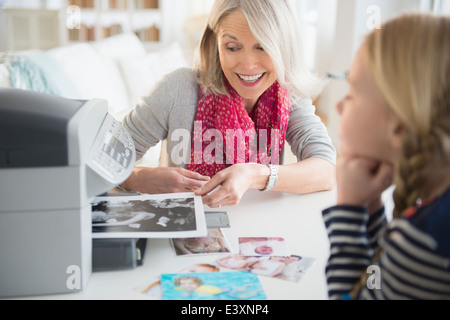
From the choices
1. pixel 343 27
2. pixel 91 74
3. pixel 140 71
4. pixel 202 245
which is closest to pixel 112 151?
pixel 202 245

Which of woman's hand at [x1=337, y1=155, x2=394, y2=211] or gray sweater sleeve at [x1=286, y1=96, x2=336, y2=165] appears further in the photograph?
gray sweater sleeve at [x1=286, y1=96, x2=336, y2=165]

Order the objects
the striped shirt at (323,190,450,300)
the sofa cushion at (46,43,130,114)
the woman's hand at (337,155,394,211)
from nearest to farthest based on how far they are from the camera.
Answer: the striped shirt at (323,190,450,300) → the woman's hand at (337,155,394,211) → the sofa cushion at (46,43,130,114)

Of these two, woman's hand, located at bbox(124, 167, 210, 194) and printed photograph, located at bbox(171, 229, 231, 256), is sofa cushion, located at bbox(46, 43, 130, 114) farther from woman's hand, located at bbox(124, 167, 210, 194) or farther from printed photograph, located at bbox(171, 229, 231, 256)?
printed photograph, located at bbox(171, 229, 231, 256)

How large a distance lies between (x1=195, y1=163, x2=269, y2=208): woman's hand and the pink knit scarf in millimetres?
370

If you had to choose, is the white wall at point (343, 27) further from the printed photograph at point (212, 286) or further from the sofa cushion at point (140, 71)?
the printed photograph at point (212, 286)

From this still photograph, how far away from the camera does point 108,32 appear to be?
590cm

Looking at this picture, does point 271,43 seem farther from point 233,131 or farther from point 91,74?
point 91,74

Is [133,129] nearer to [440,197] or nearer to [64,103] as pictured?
[64,103]

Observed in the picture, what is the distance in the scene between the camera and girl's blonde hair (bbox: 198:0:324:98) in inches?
54.3

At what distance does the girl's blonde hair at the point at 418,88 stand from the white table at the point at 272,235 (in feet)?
1.05

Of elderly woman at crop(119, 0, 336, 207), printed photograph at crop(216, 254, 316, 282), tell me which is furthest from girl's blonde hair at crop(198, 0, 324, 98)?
printed photograph at crop(216, 254, 316, 282)

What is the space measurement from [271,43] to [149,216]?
674 mm

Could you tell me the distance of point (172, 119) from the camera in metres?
1.56

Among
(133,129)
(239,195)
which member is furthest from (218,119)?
(239,195)
